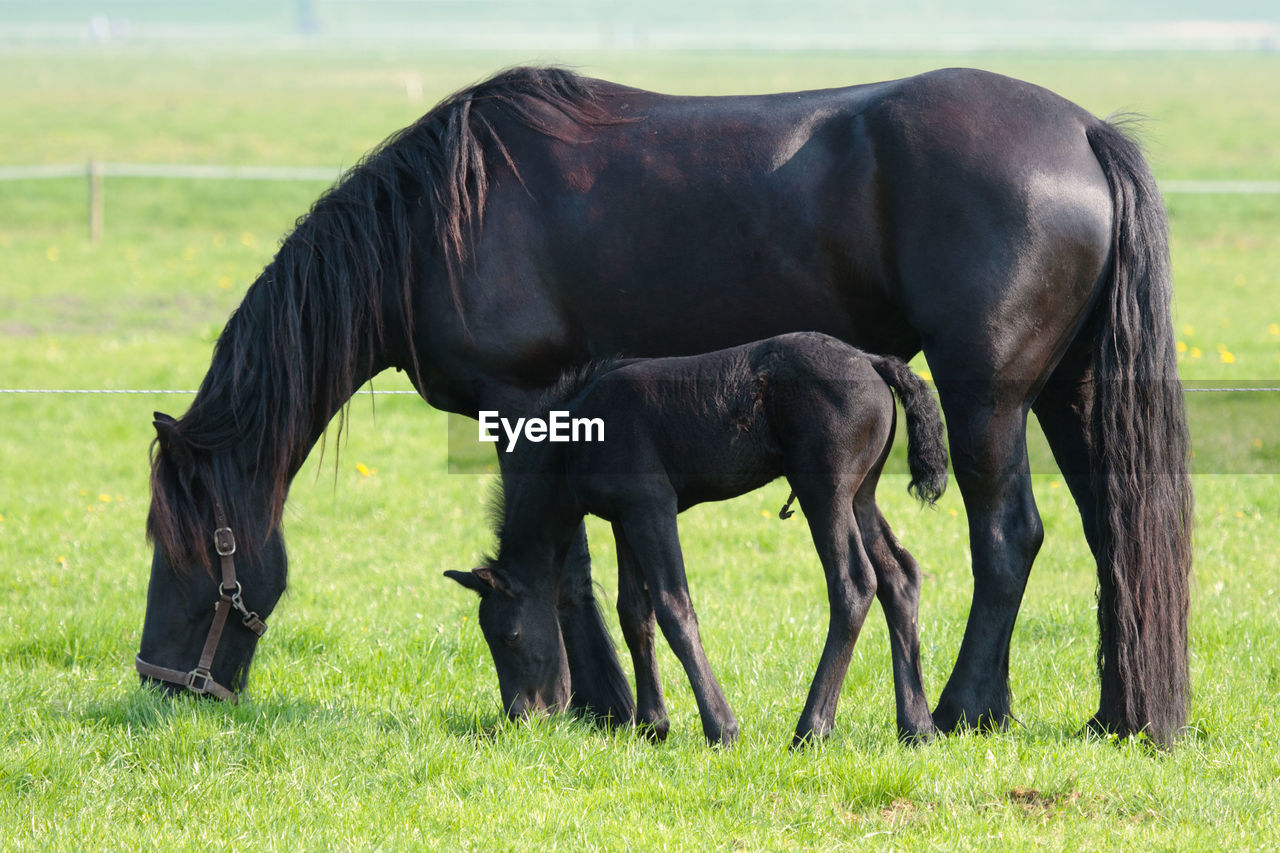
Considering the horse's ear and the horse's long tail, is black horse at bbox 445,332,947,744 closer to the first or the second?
the horse's long tail

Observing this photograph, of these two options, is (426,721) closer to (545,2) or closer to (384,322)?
(384,322)

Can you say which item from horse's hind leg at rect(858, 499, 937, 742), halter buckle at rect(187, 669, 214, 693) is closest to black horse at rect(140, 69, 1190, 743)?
halter buckle at rect(187, 669, 214, 693)

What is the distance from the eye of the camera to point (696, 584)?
6410mm

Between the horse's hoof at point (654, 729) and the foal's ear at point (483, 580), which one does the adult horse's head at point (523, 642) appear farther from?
the horse's hoof at point (654, 729)

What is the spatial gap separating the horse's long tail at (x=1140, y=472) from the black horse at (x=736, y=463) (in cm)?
66

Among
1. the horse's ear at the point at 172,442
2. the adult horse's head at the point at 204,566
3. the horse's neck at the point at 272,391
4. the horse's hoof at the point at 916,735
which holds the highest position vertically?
the horse's neck at the point at 272,391

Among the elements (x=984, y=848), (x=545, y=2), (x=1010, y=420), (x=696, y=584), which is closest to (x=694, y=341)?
(x=1010, y=420)

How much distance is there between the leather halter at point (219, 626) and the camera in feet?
14.0

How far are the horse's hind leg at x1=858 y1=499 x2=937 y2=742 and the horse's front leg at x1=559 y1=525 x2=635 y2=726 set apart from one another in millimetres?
948

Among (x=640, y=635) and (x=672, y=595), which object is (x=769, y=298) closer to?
(x=672, y=595)

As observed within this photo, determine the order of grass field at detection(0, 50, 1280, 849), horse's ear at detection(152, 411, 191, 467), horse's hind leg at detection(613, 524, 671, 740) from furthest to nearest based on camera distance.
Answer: horse's ear at detection(152, 411, 191, 467) → horse's hind leg at detection(613, 524, 671, 740) → grass field at detection(0, 50, 1280, 849)

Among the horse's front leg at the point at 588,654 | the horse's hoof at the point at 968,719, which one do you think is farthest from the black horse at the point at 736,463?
the horse's front leg at the point at 588,654

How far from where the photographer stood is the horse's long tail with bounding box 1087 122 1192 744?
4.09m

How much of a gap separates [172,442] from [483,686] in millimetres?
1435
